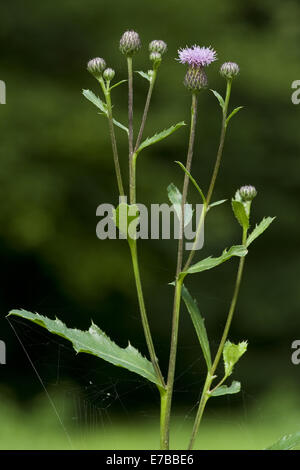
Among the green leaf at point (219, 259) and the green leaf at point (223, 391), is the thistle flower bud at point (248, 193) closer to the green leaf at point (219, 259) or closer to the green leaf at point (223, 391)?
the green leaf at point (219, 259)

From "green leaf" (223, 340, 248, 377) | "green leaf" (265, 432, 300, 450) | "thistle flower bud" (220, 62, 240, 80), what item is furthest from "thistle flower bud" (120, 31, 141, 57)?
"green leaf" (265, 432, 300, 450)

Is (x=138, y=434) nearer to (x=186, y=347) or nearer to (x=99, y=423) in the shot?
(x=99, y=423)

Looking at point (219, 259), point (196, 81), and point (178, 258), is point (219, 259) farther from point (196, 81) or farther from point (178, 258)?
point (196, 81)

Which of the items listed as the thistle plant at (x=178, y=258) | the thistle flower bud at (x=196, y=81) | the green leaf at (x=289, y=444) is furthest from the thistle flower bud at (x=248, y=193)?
the green leaf at (x=289, y=444)

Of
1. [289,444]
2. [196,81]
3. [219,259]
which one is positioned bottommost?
[289,444]

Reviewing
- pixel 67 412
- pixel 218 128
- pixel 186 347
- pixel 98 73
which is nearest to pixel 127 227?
pixel 98 73

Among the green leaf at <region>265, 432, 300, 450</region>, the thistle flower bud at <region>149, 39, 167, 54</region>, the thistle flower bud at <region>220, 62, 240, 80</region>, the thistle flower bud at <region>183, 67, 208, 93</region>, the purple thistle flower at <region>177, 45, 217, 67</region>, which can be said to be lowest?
the green leaf at <region>265, 432, 300, 450</region>

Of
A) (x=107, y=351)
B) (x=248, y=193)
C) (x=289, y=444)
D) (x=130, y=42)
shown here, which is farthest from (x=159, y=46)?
(x=289, y=444)

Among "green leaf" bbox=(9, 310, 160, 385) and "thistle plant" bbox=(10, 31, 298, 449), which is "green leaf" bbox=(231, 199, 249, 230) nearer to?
"thistle plant" bbox=(10, 31, 298, 449)

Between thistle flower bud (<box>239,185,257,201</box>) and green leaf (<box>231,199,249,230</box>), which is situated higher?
thistle flower bud (<box>239,185,257,201</box>)
